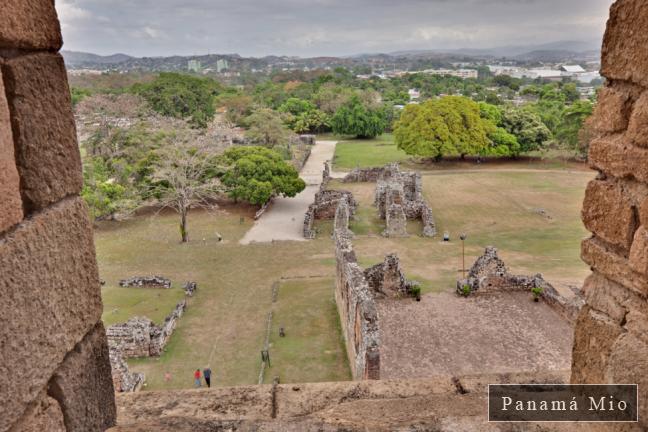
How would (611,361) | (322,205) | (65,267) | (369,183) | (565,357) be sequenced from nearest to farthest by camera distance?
(65,267)
(611,361)
(565,357)
(322,205)
(369,183)

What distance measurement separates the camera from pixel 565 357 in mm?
11375

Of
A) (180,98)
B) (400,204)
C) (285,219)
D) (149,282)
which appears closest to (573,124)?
(400,204)

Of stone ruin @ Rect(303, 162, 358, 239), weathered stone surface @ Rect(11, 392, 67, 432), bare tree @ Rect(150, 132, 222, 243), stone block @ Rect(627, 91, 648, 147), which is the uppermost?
stone block @ Rect(627, 91, 648, 147)

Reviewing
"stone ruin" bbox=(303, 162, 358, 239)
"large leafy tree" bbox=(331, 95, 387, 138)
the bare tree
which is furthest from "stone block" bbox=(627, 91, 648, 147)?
"large leafy tree" bbox=(331, 95, 387, 138)

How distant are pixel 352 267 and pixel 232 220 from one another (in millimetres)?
12040

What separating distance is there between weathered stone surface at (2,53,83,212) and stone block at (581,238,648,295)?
248 centimetres

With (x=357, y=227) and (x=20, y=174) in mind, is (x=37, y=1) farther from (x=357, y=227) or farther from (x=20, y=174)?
(x=357, y=227)

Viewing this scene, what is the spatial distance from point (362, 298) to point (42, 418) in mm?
8785

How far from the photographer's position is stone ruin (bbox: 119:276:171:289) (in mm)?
15703

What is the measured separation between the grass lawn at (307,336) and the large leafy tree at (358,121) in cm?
3183

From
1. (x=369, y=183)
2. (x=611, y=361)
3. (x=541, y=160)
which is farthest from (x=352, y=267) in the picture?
Result: (x=541, y=160)

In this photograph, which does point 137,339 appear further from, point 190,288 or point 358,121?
point 358,121

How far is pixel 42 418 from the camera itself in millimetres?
1832

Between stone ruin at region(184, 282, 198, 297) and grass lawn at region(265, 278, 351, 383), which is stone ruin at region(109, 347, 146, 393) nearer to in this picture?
grass lawn at region(265, 278, 351, 383)
